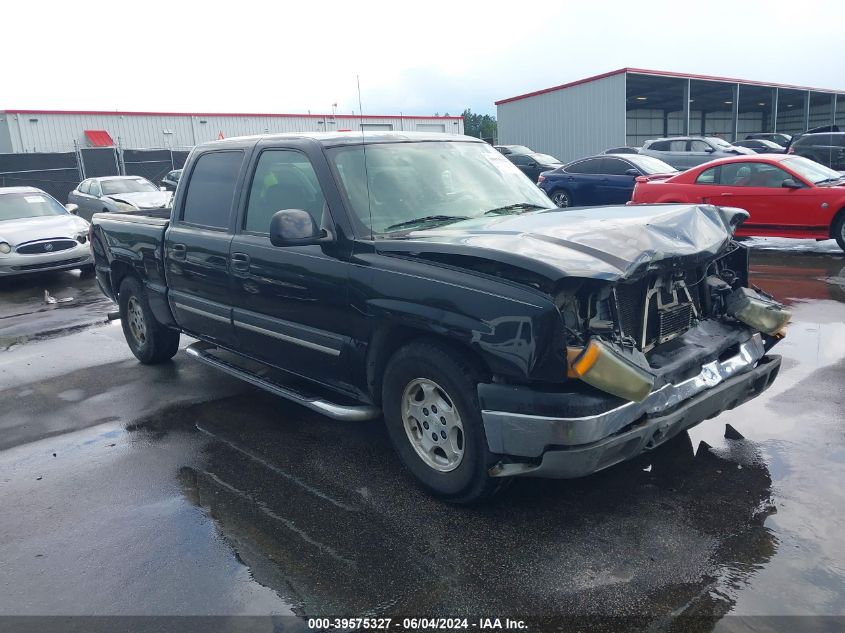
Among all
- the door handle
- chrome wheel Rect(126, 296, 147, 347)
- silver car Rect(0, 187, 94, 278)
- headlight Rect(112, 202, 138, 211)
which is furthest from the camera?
headlight Rect(112, 202, 138, 211)

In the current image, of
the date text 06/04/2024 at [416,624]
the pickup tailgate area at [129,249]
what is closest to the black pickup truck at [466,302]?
the pickup tailgate area at [129,249]

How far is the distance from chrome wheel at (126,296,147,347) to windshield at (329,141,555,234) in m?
3.07

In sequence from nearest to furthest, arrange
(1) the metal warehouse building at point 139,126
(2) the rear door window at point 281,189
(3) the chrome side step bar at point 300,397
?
(3) the chrome side step bar at point 300,397 < (2) the rear door window at point 281,189 < (1) the metal warehouse building at point 139,126

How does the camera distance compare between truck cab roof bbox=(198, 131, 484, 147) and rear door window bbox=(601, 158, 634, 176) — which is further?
rear door window bbox=(601, 158, 634, 176)

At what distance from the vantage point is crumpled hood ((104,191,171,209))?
1639cm

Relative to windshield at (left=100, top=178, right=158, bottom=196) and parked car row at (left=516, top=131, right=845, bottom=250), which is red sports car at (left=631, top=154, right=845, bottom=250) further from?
windshield at (left=100, top=178, right=158, bottom=196)

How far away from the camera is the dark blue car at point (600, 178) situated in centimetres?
1602

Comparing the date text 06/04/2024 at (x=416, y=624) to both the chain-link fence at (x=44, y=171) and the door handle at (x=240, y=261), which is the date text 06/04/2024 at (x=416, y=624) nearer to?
the door handle at (x=240, y=261)

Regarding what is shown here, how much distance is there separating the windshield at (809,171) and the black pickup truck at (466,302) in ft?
26.1

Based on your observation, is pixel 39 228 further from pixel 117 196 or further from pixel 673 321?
pixel 673 321

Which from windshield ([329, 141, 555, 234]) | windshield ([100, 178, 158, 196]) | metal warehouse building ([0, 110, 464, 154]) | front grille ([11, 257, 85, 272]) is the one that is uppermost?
metal warehouse building ([0, 110, 464, 154])

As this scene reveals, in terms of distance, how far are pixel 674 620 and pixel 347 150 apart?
10.1ft

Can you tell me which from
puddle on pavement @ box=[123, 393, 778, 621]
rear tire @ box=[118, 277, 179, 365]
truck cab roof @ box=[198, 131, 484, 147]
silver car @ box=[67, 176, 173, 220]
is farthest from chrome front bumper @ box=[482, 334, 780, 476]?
silver car @ box=[67, 176, 173, 220]

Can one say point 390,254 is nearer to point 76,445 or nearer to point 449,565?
point 449,565
